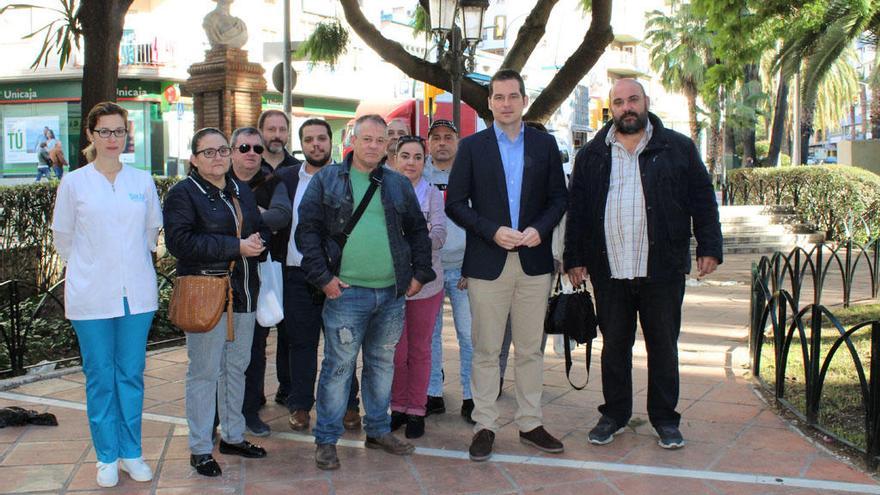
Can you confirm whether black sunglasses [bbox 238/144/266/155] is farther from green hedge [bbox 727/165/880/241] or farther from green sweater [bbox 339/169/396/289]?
green hedge [bbox 727/165/880/241]

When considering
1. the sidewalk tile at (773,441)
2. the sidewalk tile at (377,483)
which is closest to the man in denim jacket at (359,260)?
the sidewalk tile at (377,483)

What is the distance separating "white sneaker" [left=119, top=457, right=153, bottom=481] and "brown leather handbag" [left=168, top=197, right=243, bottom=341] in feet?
2.54

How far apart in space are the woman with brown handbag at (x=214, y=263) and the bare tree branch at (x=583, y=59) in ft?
20.5

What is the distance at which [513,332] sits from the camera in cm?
519

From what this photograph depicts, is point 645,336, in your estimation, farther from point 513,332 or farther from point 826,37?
point 826,37

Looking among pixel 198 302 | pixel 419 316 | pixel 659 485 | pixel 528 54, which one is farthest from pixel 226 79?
pixel 659 485

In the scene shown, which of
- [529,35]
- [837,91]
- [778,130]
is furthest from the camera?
[837,91]

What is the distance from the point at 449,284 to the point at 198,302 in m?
1.80

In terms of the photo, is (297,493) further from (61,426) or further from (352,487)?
(61,426)

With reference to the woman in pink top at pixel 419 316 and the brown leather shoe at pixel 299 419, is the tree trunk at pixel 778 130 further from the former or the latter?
the brown leather shoe at pixel 299 419

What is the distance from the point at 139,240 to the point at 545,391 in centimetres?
331

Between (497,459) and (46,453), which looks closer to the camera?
(497,459)

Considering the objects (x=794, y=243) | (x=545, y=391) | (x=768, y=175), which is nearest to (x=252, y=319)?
(x=545, y=391)

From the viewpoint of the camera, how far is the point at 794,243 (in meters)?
17.3
